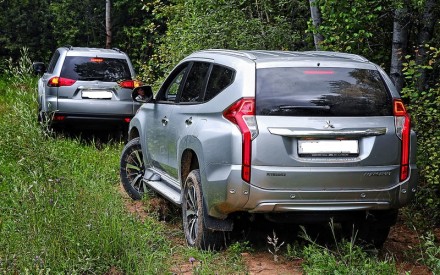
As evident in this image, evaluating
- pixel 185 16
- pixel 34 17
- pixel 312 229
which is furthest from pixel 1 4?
pixel 312 229

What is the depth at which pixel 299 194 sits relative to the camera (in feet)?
18.7

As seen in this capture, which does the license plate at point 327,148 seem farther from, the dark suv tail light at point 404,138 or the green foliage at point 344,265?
the green foliage at point 344,265

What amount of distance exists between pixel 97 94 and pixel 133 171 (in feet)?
13.6

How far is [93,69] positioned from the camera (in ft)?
42.1

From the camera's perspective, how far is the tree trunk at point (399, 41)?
29.9ft

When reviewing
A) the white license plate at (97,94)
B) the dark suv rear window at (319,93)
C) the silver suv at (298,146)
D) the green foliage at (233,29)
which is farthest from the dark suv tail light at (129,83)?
the dark suv rear window at (319,93)

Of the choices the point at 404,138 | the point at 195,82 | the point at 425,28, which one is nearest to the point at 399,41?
the point at 425,28

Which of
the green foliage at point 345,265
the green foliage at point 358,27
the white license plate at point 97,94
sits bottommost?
the green foliage at point 345,265

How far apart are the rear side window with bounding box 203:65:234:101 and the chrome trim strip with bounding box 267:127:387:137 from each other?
2.35 ft

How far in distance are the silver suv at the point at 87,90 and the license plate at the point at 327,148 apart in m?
7.45

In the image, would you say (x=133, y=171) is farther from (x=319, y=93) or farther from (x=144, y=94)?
(x=319, y=93)

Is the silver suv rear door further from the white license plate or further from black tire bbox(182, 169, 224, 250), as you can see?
the white license plate

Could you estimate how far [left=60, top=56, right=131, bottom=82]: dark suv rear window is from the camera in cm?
1271

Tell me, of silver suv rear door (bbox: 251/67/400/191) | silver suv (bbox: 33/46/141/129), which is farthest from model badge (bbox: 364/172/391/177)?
silver suv (bbox: 33/46/141/129)
